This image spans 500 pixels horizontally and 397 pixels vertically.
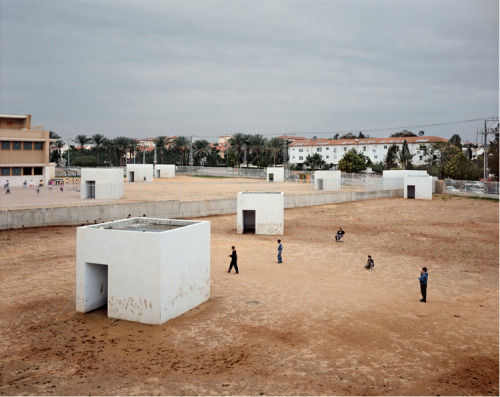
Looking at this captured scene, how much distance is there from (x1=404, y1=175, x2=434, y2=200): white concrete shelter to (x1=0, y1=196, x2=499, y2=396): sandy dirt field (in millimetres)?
28513

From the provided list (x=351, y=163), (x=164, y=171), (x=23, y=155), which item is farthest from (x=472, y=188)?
(x=23, y=155)

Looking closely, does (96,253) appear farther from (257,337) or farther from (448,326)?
(448,326)

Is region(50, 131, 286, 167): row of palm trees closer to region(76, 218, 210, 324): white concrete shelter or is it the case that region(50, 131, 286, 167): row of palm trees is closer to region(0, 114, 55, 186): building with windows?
region(0, 114, 55, 186): building with windows

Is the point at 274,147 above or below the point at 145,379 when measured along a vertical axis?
above

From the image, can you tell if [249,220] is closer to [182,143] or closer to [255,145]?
[255,145]

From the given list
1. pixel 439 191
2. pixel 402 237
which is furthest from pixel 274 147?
pixel 402 237

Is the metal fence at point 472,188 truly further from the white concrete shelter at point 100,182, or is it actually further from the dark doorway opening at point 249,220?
the white concrete shelter at point 100,182

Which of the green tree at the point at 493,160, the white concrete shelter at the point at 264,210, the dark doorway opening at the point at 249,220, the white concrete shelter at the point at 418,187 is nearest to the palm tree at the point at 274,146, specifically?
the green tree at the point at 493,160

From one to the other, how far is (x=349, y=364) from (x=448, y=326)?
15.0 feet

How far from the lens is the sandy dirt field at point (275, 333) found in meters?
9.09

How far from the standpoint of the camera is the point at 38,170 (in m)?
52.4

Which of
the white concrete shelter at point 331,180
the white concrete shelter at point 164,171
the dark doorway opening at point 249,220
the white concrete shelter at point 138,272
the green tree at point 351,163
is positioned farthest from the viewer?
the green tree at point 351,163

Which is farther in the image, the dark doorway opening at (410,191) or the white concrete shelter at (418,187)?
the dark doorway opening at (410,191)

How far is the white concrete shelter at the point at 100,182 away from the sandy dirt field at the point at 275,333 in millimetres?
14110
